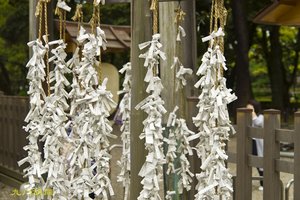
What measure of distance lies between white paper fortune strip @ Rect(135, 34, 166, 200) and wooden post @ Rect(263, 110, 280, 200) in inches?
47.0

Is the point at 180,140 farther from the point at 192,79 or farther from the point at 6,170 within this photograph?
the point at 6,170

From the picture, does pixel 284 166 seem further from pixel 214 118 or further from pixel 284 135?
pixel 214 118

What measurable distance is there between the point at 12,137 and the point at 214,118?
636 cm

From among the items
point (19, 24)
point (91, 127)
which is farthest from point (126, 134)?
point (19, 24)

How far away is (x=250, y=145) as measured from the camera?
12.9ft

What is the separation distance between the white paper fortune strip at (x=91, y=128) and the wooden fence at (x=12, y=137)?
190 inches

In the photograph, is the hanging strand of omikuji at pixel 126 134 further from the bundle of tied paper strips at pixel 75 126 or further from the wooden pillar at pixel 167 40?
the wooden pillar at pixel 167 40

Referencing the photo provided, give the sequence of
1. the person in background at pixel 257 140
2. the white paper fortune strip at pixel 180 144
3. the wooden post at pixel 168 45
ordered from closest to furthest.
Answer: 1. the white paper fortune strip at pixel 180 144
2. the wooden post at pixel 168 45
3. the person in background at pixel 257 140

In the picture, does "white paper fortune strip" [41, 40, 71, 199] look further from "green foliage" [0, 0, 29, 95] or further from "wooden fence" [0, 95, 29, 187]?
"green foliage" [0, 0, 29, 95]

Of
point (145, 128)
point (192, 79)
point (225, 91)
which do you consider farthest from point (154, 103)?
point (192, 79)

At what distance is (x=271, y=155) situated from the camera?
12.1 feet

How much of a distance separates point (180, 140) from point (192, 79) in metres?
1.19

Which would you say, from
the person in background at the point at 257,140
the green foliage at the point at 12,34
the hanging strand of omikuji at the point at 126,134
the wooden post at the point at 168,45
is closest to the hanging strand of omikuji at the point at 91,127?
the hanging strand of omikuji at the point at 126,134

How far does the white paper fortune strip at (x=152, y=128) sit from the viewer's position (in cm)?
263
